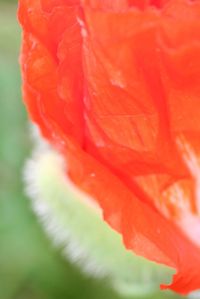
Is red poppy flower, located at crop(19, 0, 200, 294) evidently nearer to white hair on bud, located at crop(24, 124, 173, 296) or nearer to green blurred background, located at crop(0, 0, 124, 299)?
white hair on bud, located at crop(24, 124, 173, 296)

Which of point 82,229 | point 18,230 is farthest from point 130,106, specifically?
point 18,230

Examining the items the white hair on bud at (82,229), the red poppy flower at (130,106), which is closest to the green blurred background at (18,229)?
the white hair on bud at (82,229)

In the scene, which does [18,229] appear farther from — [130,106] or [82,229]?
[130,106]

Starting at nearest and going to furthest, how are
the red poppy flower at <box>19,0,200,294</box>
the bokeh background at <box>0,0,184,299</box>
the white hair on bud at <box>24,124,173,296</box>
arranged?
the red poppy flower at <box>19,0,200,294</box> < the white hair on bud at <box>24,124,173,296</box> < the bokeh background at <box>0,0,184,299</box>

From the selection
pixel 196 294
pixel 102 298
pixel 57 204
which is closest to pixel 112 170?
pixel 196 294

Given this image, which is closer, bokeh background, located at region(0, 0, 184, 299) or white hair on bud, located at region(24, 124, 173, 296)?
white hair on bud, located at region(24, 124, 173, 296)

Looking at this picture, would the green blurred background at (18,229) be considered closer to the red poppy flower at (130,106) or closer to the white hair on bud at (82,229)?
the white hair on bud at (82,229)

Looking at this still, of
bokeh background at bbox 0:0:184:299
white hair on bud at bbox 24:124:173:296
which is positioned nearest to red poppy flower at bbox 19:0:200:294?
white hair on bud at bbox 24:124:173:296
